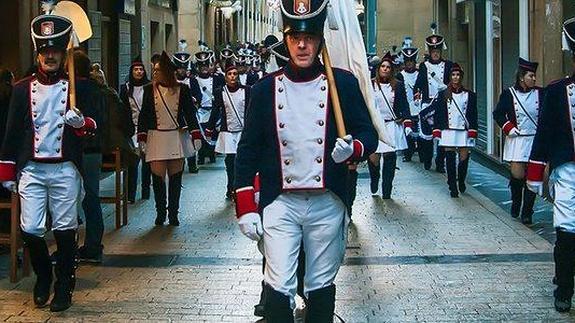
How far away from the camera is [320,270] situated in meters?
5.61

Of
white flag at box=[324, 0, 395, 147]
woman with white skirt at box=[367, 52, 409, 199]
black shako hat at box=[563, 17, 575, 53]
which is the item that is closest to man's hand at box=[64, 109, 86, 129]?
white flag at box=[324, 0, 395, 147]

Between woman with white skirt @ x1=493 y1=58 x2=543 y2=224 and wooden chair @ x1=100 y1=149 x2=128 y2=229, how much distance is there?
4.33 metres

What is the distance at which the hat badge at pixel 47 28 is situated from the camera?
7.45 m

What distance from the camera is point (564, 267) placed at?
736 cm

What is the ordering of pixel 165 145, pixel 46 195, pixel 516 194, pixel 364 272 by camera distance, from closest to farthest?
pixel 46 195 < pixel 364 272 < pixel 165 145 < pixel 516 194

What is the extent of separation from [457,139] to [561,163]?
270 inches

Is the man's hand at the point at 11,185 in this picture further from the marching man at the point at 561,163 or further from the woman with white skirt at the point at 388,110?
the woman with white skirt at the point at 388,110

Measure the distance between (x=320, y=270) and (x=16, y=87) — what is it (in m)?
3.13

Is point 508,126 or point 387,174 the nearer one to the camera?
point 508,126

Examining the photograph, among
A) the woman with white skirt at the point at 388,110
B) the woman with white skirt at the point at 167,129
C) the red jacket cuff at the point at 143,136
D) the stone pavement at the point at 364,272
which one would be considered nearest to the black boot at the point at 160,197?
the woman with white skirt at the point at 167,129

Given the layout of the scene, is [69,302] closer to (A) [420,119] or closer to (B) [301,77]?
(B) [301,77]

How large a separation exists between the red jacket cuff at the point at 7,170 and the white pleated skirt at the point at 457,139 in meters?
7.84

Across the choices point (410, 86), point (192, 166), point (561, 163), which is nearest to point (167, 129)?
point (561, 163)

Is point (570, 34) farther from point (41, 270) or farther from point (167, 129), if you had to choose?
point (167, 129)
